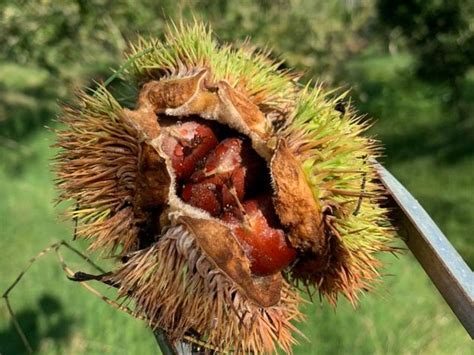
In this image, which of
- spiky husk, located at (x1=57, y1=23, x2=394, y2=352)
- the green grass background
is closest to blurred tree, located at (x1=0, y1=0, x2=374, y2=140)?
the green grass background

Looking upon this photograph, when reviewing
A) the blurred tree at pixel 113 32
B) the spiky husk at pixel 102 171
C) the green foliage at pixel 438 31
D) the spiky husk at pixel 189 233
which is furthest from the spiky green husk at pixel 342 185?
the green foliage at pixel 438 31

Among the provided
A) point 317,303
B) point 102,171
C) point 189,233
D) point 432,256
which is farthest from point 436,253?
point 317,303

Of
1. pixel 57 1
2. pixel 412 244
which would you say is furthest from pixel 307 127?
pixel 57 1

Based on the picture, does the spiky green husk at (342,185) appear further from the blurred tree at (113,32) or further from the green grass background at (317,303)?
the blurred tree at (113,32)

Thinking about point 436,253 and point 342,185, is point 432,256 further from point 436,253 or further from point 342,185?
point 342,185

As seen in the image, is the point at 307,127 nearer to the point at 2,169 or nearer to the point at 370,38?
the point at 2,169
